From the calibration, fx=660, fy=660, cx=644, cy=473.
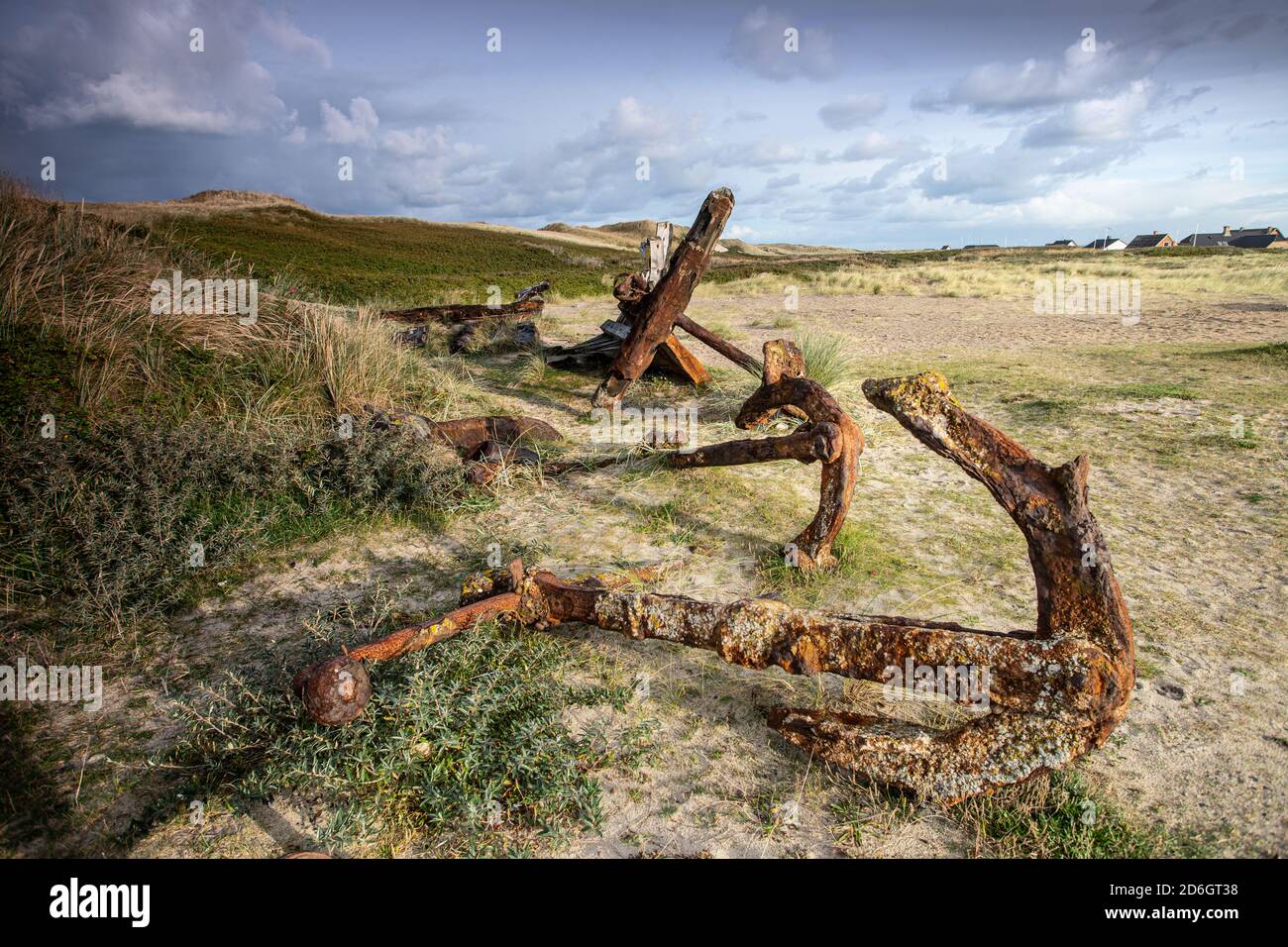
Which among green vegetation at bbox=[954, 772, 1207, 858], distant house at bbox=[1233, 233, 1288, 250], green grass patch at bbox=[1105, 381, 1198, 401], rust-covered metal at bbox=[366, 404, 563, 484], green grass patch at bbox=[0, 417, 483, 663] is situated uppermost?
distant house at bbox=[1233, 233, 1288, 250]

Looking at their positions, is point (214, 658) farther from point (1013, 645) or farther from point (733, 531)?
point (1013, 645)

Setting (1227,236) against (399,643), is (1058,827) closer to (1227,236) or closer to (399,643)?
(399,643)

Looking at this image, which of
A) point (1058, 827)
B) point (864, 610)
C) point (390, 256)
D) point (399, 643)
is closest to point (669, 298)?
point (864, 610)

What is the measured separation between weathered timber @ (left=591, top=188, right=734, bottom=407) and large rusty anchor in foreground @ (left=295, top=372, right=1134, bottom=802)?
4.61 metres

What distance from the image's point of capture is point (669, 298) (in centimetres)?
733

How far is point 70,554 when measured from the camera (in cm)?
386

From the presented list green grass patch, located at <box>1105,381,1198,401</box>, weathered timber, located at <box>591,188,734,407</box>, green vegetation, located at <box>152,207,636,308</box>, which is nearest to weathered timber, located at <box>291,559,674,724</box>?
weathered timber, located at <box>591,188,734,407</box>

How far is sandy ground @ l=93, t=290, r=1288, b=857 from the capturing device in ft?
7.93

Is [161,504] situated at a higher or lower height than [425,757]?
higher

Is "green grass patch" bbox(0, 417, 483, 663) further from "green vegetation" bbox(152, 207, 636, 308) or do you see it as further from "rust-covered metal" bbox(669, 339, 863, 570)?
"green vegetation" bbox(152, 207, 636, 308)

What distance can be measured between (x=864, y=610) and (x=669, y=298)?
4619 millimetres

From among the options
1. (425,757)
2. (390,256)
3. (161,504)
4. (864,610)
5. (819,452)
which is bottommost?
(425,757)

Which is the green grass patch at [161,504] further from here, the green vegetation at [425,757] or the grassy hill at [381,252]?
the grassy hill at [381,252]
